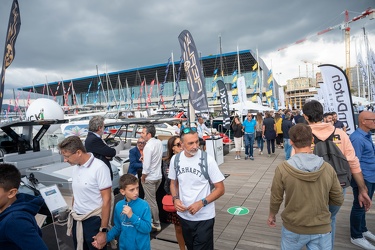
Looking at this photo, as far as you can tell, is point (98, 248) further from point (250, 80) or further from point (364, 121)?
point (250, 80)

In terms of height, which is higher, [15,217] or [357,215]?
[15,217]

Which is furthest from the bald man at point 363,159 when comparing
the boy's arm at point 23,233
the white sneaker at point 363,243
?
the boy's arm at point 23,233

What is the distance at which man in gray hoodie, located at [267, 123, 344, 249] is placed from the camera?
2.03 metres

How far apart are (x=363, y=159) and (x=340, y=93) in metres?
2.25

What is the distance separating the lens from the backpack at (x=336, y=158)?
2.59 meters

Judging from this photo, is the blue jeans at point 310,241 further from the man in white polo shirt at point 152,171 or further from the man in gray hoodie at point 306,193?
the man in white polo shirt at point 152,171

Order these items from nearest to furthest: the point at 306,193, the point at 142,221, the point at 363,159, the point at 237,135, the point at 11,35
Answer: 1. the point at 306,193
2. the point at 142,221
3. the point at 363,159
4. the point at 11,35
5. the point at 237,135

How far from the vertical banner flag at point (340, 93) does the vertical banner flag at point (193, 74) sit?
2.96 metres

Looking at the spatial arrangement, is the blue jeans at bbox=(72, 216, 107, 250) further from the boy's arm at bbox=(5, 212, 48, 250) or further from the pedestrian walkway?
the pedestrian walkway

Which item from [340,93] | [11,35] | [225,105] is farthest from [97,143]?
[225,105]

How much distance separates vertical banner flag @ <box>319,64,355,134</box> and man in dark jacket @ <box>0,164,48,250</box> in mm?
5377

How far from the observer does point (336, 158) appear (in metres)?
2.59

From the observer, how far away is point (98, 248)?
239 cm

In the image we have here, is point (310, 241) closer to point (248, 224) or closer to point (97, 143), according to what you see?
point (248, 224)
